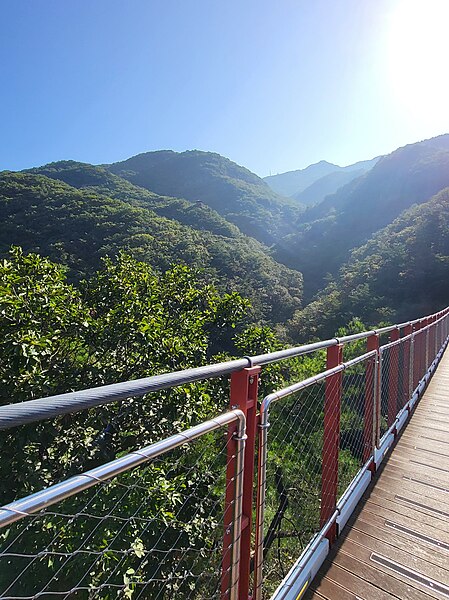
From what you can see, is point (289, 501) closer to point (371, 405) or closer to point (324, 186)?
point (371, 405)

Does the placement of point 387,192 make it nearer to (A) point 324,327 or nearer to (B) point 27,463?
(A) point 324,327

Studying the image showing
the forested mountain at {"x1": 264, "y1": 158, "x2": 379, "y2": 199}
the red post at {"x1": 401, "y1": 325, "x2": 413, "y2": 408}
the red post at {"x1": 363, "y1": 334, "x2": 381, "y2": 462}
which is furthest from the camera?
the forested mountain at {"x1": 264, "y1": 158, "x2": 379, "y2": 199}

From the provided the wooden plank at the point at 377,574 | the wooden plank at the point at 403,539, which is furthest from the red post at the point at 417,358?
the wooden plank at the point at 377,574

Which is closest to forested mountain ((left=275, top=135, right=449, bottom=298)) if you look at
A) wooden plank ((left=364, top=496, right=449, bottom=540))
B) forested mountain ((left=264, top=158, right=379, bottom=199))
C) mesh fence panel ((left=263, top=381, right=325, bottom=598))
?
mesh fence panel ((left=263, top=381, right=325, bottom=598))

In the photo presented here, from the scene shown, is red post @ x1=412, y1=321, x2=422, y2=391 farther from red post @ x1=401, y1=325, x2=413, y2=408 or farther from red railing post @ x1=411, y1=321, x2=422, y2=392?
red post @ x1=401, y1=325, x2=413, y2=408

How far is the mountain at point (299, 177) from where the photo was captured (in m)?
148

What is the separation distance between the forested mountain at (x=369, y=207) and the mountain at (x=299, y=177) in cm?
7721

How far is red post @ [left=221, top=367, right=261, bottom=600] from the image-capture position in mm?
1079

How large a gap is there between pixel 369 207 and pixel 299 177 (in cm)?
9513

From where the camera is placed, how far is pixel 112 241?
3016 centimetres

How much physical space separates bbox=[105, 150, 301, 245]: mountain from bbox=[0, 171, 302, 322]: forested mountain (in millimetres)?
26163

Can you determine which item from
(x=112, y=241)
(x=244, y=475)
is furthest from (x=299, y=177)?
(x=244, y=475)

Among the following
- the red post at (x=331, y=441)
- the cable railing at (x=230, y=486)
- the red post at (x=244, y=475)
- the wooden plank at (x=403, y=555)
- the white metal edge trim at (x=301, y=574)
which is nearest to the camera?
the cable railing at (x=230, y=486)

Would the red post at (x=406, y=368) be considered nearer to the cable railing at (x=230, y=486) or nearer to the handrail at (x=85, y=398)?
the cable railing at (x=230, y=486)
